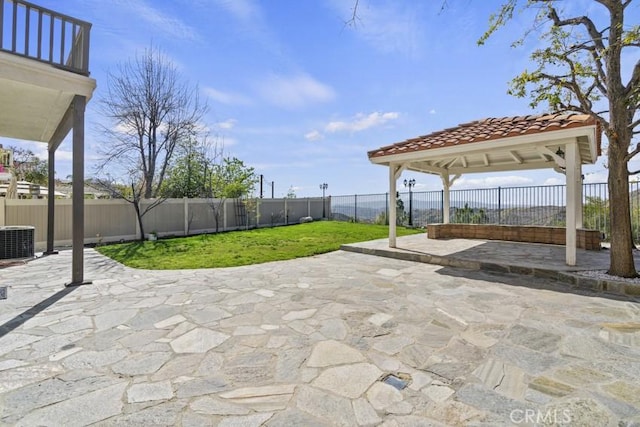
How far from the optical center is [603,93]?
5000mm

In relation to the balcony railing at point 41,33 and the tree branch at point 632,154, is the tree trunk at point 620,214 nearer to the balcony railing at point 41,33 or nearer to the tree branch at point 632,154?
the tree branch at point 632,154

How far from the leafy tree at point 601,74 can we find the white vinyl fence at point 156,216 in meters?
10.4

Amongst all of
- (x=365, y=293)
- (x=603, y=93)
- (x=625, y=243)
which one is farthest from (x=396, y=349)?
(x=603, y=93)

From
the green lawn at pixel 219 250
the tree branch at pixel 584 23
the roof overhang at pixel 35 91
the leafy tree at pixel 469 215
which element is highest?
the tree branch at pixel 584 23

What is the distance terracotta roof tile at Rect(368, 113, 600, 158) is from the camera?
5109 mm

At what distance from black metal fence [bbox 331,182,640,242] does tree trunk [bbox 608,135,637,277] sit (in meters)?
4.28

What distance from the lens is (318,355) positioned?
248 centimetres

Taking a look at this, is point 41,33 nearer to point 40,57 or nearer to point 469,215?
point 40,57

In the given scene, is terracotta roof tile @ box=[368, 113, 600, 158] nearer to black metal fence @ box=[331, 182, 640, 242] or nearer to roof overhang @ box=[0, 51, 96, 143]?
black metal fence @ box=[331, 182, 640, 242]

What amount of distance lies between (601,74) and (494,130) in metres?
1.69

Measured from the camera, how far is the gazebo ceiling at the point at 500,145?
5133mm

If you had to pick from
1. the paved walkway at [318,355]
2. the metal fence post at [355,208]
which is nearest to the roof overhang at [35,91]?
the paved walkway at [318,355]

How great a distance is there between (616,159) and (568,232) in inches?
53.2

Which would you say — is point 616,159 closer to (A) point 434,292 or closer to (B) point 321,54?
(A) point 434,292
